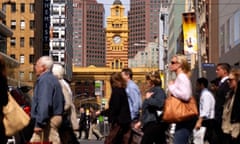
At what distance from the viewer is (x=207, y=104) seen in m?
15.5

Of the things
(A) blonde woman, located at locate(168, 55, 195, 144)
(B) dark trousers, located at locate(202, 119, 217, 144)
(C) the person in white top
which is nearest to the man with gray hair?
(A) blonde woman, located at locate(168, 55, 195, 144)

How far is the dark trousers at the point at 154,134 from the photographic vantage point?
14.6 metres

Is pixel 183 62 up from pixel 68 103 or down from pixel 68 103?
up

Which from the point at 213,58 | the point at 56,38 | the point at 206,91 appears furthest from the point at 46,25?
the point at 206,91

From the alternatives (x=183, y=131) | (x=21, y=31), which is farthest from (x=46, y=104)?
(x=21, y=31)

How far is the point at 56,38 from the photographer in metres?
159

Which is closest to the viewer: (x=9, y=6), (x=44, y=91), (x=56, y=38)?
(x=44, y=91)

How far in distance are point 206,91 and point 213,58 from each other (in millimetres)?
53317

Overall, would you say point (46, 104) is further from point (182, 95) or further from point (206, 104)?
point (206, 104)

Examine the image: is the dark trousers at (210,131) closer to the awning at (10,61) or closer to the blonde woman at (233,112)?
the blonde woman at (233,112)

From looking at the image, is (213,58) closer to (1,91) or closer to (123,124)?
(123,124)

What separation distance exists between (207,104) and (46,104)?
4857 mm

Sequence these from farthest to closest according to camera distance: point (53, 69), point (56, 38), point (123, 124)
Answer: point (56, 38) → point (123, 124) → point (53, 69)

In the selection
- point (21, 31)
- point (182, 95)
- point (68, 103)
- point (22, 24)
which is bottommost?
point (68, 103)
